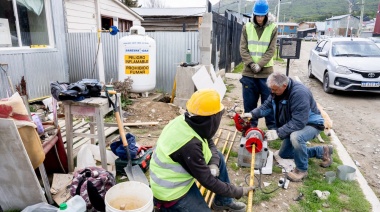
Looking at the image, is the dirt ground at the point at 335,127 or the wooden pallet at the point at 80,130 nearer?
the dirt ground at the point at 335,127

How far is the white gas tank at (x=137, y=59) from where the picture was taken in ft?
22.8

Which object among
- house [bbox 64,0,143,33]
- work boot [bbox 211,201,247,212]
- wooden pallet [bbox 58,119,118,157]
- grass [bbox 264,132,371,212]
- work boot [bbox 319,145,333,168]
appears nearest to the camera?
work boot [bbox 211,201,247,212]

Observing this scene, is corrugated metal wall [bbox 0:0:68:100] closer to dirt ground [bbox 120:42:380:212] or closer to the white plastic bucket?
dirt ground [bbox 120:42:380:212]

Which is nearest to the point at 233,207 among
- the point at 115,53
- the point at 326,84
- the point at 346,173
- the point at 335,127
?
the point at 346,173

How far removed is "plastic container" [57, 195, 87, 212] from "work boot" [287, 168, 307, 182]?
8.22 ft

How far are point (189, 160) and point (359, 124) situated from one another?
5.37 meters

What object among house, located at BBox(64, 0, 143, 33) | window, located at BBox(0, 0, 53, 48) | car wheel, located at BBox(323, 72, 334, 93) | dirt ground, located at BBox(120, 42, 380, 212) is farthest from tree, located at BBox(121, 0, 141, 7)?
car wheel, located at BBox(323, 72, 334, 93)

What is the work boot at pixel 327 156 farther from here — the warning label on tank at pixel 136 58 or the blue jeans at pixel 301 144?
the warning label on tank at pixel 136 58

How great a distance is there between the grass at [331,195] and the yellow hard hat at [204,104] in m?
1.74

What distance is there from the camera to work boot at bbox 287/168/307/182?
361 centimetres

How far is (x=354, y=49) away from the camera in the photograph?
884 cm

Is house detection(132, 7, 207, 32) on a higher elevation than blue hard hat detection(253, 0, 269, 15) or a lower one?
higher

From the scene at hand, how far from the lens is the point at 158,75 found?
26.8ft

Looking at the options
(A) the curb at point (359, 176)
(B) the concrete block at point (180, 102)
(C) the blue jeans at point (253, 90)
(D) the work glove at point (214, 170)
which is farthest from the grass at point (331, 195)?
(B) the concrete block at point (180, 102)
